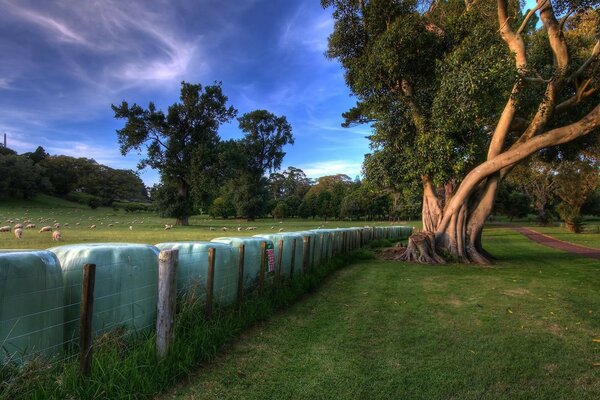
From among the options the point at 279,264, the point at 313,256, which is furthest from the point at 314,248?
the point at 279,264

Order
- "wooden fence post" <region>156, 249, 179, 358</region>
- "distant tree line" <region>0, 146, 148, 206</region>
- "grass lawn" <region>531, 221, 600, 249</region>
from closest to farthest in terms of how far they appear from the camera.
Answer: "wooden fence post" <region>156, 249, 179, 358</region> < "grass lawn" <region>531, 221, 600, 249</region> < "distant tree line" <region>0, 146, 148, 206</region>

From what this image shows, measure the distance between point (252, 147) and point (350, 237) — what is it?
46.7m

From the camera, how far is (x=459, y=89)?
38.0 feet

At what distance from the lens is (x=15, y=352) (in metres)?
3.14

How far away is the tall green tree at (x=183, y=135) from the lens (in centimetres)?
3734

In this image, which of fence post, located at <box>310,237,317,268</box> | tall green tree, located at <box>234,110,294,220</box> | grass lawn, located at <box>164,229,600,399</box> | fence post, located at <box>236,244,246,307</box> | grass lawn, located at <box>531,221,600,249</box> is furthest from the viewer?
tall green tree, located at <box>234,110,294,220</box>

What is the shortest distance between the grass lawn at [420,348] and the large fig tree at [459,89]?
544cm

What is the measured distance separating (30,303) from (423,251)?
42.8 feet

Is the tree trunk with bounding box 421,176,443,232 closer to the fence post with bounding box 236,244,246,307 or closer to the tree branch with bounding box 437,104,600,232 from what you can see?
the tree branch with bounding box 437,104,600,232

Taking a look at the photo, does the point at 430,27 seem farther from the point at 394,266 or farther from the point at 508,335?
the point at 508,335

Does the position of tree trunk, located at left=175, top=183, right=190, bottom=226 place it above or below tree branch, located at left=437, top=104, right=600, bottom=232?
below

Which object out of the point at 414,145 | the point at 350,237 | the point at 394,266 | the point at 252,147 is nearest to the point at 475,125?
the point at 414,145

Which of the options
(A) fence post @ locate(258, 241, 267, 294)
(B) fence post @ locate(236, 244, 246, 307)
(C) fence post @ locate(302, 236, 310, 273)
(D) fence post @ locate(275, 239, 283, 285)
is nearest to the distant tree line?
(C) fence post @ locate(302, 236, 310, 273)

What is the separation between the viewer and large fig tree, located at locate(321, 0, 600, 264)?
39.6 ft
